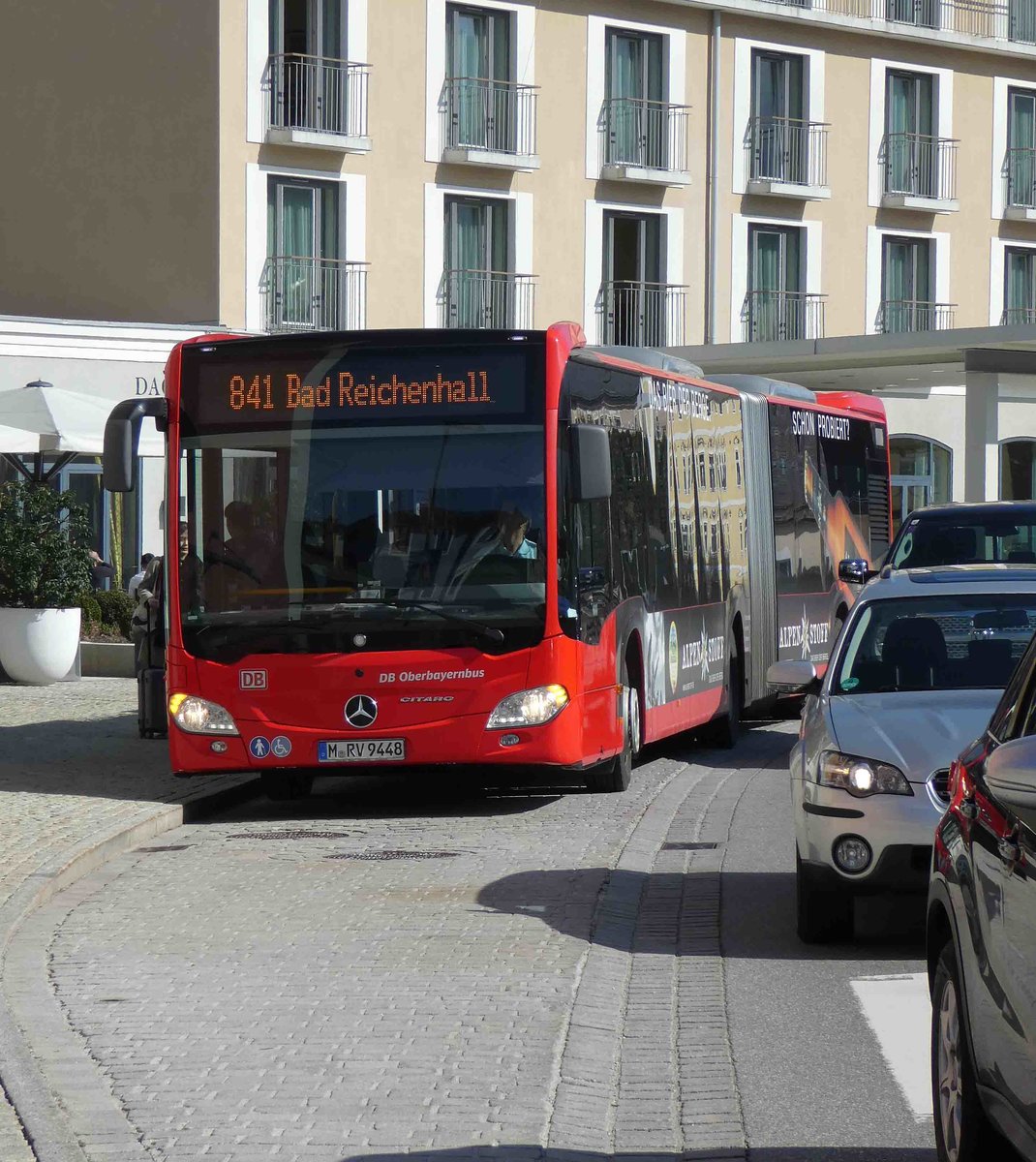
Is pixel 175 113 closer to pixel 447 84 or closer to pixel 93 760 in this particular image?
pixel 447 84

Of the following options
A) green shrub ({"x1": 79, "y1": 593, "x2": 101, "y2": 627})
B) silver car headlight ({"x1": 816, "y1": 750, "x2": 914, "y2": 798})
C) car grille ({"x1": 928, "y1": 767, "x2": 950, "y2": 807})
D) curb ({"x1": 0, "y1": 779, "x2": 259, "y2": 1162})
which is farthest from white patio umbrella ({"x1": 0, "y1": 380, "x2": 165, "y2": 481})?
car grille ({"x1": 928, "y1": 767, "x2": 950, "y2": 807})

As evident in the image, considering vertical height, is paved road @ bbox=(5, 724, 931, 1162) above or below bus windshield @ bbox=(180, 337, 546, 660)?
below

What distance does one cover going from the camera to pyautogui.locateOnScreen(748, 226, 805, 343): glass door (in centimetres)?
4350

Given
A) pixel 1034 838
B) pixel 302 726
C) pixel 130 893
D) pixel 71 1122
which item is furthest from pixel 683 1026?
pixel 302 726

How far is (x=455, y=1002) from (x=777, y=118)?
37.7 m

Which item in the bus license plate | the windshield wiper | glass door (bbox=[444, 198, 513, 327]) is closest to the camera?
the windshield wiper

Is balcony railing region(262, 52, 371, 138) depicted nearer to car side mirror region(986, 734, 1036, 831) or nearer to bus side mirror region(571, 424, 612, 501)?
bus side mirror region(571, 424, 612, 501)

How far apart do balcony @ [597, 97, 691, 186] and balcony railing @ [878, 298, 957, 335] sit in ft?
20.3

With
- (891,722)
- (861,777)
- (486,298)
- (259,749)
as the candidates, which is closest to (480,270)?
(486,298)

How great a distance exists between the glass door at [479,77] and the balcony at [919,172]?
31.7ft

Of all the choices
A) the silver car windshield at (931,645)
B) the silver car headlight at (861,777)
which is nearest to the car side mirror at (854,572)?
the silver car windshield at (931,645)

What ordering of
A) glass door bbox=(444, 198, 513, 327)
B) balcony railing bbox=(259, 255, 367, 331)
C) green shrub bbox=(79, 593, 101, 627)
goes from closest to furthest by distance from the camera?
green shrub bbox=(79, 593, 101, 627) → balcony railing bbox=(259, 255, 367, 331) → glass door bbox=(444, 198, 513, 327)

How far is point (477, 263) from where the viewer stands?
39688 millimetres

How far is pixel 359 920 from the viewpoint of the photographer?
372 inches
